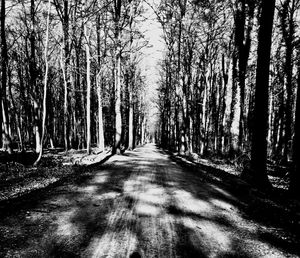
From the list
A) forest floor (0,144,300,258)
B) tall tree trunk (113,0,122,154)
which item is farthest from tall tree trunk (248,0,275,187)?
tall tree trunk (113,0,122,154)

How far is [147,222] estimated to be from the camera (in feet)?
15.5

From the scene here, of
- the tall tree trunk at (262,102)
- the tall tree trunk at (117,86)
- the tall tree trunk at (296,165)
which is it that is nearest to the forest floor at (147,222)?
the tall tree trunk at (296,165)

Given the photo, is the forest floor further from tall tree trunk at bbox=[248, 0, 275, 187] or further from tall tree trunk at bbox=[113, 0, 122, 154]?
tall tree trunk at bbox=[113, 0, 122, 154]

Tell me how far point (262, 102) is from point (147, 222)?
230 inches

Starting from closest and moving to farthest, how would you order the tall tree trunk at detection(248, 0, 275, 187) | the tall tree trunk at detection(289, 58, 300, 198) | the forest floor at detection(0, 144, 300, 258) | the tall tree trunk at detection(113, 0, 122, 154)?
the forest floor at detection(0, 144, 300, 258), the tall tree trunk at detection(289, 58, 300, 198), the tall tree trunk at detection(248, 0, 275, 187), the tall tree trunk at detection(113, 0, 122, 154)

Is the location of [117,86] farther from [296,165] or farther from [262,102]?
[296,165]

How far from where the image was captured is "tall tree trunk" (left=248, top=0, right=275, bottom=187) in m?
8.26

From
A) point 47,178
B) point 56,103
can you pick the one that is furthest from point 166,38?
point 56,103

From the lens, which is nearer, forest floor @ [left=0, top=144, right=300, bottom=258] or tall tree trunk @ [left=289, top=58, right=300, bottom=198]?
forest floor @ [left=0, top=144, right=300, bottom=258]

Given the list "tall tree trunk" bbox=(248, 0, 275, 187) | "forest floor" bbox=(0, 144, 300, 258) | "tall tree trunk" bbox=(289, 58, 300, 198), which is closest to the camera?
"forest floor" bbox=(0, 144, 300, 258)

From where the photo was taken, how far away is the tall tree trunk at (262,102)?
826 centimetres

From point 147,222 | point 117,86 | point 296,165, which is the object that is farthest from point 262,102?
point 117,86

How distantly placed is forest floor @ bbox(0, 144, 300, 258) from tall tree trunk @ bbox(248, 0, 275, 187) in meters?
1.04

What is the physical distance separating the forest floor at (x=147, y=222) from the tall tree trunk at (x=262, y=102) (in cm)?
104
